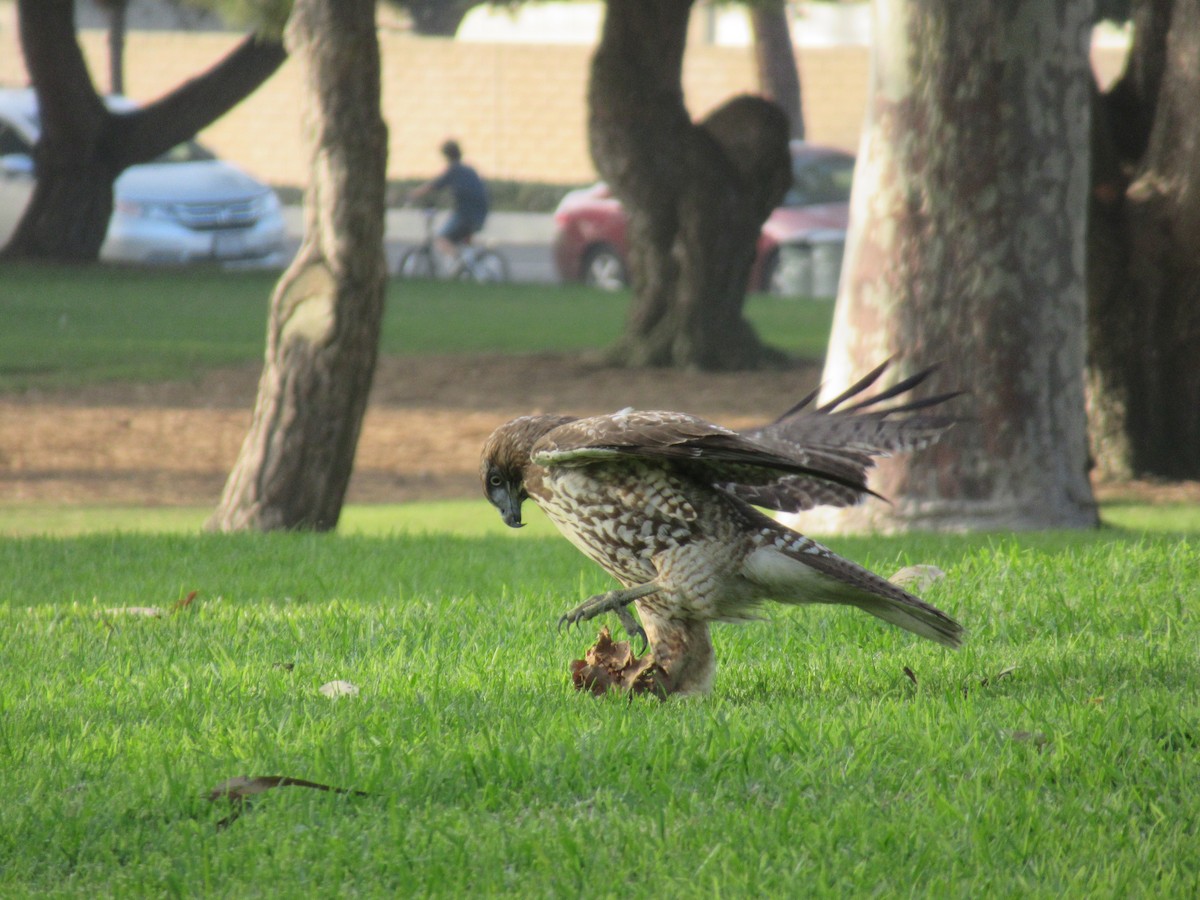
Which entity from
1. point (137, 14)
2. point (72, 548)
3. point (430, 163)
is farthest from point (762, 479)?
point (137, 14)

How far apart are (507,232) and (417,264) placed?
31.6 feet

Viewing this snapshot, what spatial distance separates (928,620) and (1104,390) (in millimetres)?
7244

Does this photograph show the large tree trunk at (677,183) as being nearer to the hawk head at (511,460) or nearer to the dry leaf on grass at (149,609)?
the dry leaf on grass at (149,609)

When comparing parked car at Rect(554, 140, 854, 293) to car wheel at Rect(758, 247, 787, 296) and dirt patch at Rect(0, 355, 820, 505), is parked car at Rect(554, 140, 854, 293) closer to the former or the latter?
car wheel at Rect(758, 247, 787, 296)

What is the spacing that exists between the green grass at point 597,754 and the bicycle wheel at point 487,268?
21.2m

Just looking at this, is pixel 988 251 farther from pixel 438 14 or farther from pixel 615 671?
pixel 438 14

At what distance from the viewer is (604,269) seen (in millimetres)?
27516

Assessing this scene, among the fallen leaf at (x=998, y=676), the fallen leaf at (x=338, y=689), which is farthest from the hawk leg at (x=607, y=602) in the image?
the fallen leaf at (x=998, y=676)

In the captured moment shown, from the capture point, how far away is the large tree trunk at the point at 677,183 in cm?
1527

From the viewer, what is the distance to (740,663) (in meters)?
5.09

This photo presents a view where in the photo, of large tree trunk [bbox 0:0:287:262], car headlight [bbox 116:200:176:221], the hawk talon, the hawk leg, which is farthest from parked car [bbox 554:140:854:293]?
the hawk leg

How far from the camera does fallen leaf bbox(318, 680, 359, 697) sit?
4.57 m

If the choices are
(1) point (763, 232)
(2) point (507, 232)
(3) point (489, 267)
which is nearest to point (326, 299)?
(1) point (763, 232)

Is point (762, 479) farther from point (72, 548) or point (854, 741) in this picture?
point (72, 548)
